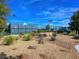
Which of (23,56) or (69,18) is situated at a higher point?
(69,18)

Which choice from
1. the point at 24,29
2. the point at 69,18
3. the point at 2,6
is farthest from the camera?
the point at 69,18

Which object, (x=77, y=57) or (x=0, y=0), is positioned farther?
(x=77, y=57)

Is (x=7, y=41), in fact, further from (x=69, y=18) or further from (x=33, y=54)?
(x=69, y=18)

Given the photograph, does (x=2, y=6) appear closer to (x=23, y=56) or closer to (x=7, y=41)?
(x=23, y=56)

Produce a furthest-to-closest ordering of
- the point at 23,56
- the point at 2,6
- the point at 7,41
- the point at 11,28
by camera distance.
Answer: 1. the point at 11,28
2. the point at 7,41
3. the point at 23,56
4. the point at 2,6

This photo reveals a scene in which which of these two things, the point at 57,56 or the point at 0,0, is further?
the point at 57,56

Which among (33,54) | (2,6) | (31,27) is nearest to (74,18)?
(31,27)

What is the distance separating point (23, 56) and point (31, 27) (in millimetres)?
33267

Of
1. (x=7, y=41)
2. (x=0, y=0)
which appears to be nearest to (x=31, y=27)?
(x=7, y=41)

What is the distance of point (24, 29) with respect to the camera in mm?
44875

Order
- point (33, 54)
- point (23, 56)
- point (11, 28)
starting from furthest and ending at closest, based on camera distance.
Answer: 1. point (11, 28)
2. point (33, 54)
3. point (23, 56)

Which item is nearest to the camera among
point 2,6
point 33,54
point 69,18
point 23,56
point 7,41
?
point 2,6

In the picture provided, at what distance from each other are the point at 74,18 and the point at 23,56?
114 feet

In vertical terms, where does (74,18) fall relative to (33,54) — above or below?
above
